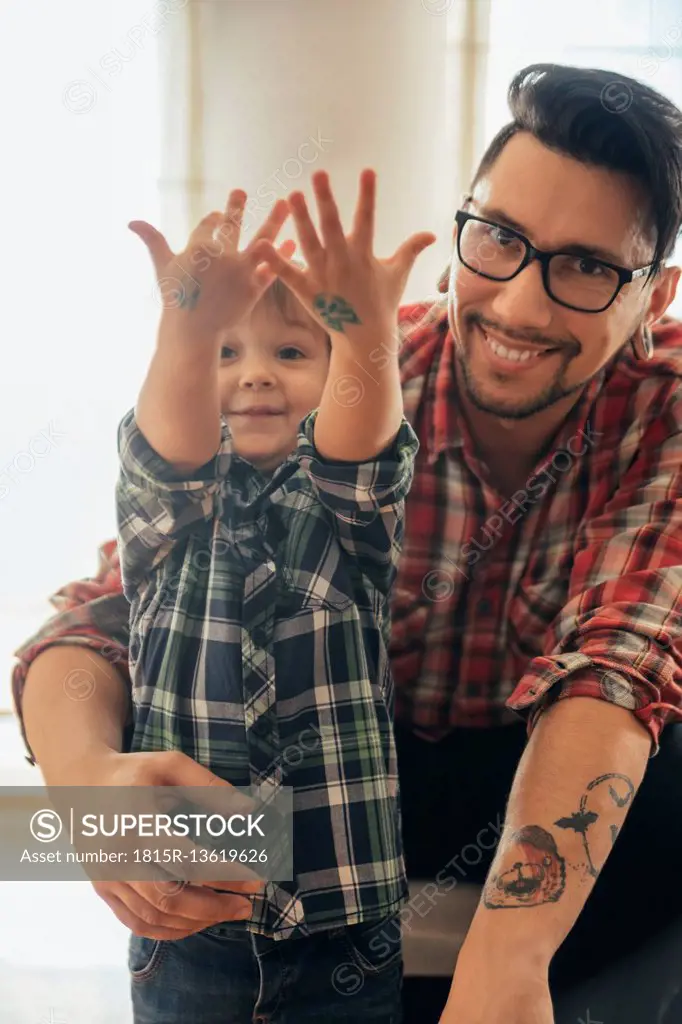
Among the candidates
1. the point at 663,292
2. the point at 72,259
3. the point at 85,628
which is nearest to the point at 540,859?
the point at 85,628

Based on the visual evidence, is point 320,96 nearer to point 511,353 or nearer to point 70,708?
point 511,353

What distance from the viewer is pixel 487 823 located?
0.92m

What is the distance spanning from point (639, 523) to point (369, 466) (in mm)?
302

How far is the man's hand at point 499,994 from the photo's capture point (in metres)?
0.65

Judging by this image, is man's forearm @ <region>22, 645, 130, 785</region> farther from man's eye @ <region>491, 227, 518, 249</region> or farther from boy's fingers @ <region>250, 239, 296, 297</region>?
man's eye @ <region>491, 227, 518, 249</region>

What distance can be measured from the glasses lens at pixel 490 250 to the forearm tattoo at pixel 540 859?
469 millimetres

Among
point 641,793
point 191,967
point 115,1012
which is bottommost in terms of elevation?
point 115,1012

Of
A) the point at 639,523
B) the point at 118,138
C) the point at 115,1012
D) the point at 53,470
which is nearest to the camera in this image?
the point at 639,523

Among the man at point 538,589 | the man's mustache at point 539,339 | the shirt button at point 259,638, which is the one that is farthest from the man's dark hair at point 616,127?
the shirt button at point 259,638

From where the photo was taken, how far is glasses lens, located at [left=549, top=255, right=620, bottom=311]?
0.90 m

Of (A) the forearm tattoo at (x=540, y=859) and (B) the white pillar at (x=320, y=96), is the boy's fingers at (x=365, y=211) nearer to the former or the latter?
(A) the forearm tattoo at (x=540, y=859)

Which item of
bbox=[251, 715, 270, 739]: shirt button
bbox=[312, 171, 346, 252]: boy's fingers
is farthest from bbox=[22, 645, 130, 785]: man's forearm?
bbox=[312, 171, 346, 252]: boy's fingers

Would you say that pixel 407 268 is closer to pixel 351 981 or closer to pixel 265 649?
pixel 265 649

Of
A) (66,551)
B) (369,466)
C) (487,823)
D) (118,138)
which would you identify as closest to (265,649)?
(369,466)
